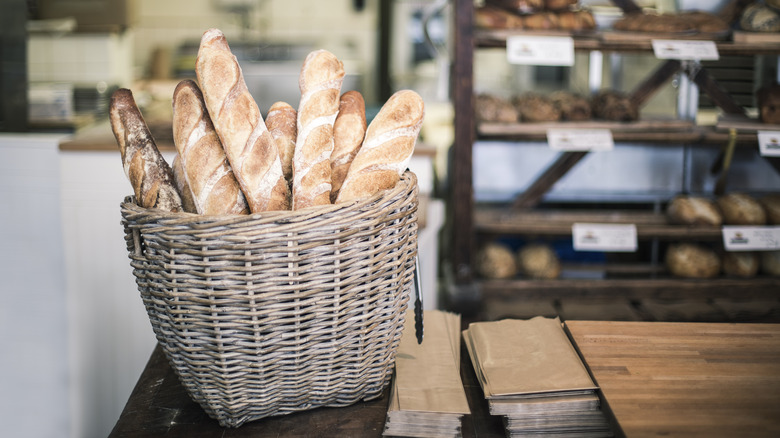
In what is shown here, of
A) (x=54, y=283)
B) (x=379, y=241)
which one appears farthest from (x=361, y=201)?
(x=54, y=283)

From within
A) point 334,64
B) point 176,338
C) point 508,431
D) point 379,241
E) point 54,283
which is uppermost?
point 334,64

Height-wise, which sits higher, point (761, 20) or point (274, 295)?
point (761, 20)

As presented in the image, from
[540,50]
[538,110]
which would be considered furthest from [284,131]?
[538,110]

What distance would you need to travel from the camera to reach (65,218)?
6.96 ft

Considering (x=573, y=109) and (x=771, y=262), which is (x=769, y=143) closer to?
(x=771, y=262)

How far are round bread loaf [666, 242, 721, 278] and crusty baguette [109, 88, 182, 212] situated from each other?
224 centimetres

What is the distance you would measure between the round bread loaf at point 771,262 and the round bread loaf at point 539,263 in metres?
0.81

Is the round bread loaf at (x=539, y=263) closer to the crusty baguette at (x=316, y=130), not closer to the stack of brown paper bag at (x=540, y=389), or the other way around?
the stack of brown paper bag at (x=540, y=389)

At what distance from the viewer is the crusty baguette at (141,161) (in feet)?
2.86

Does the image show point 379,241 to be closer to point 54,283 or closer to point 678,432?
point 678,432

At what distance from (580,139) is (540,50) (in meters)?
0.34

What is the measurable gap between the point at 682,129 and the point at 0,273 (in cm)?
240

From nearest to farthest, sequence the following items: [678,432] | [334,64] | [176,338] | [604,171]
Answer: [678,432] → [176,338] → [334,64] → [604,171]

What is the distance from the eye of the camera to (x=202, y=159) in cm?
89
